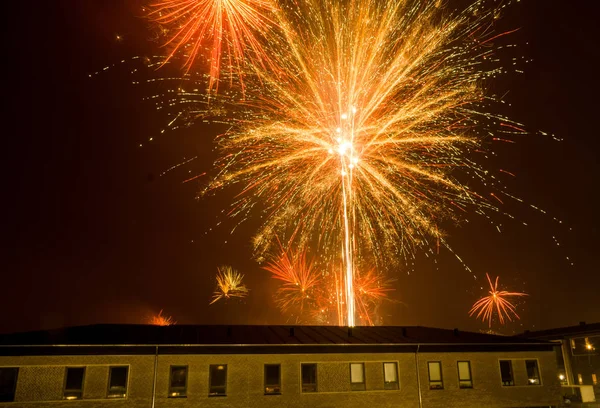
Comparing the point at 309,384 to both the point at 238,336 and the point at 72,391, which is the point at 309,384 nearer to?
the point at 238,336

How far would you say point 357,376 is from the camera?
2111 centimetres

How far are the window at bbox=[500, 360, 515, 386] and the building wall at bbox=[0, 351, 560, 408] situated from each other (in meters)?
0.25

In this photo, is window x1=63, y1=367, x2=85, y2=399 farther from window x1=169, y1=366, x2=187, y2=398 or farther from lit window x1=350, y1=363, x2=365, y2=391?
lit window x1=350, y1=363, x2=365, y2=391

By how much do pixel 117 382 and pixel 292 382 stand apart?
6.86 m

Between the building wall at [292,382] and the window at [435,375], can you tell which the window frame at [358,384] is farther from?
the window at [435,375]

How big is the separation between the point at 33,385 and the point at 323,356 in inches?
441

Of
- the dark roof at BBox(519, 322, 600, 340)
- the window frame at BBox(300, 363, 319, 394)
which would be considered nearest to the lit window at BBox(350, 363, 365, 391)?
the window frame at BBox(300, 363, 319, 394)

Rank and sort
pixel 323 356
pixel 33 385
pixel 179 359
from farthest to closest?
pixel 323 356 < pixel 179 359 < pixel 33 385

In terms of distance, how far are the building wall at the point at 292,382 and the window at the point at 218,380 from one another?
0.18 m

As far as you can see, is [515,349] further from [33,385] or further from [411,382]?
[33,385]

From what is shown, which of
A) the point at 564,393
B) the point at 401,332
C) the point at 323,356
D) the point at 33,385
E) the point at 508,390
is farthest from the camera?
the point at 564,393

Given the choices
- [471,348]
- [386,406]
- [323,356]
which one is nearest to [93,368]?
[323,356]

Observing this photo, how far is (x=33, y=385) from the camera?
1789 centimetres

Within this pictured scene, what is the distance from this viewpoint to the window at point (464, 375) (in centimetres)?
2214
